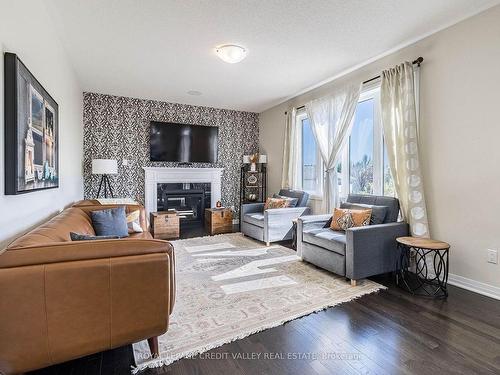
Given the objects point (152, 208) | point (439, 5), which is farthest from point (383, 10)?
point (152, 208)

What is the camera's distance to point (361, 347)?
179 cm

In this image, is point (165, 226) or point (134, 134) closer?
point (165, 226)

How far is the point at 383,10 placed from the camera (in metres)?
2.49

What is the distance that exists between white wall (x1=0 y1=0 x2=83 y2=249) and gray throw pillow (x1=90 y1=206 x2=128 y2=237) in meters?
0.39

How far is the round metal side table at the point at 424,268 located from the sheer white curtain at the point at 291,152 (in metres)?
2.58

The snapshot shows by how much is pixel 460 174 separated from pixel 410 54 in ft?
4.91

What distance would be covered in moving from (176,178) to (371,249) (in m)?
4.06

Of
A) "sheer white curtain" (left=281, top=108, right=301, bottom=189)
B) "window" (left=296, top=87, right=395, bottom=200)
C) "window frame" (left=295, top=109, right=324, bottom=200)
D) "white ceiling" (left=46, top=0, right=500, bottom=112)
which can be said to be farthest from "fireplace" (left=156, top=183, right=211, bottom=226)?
"window" (left=296, top=87, right=395, bottom=200)

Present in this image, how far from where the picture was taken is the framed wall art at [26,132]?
159 centimetres

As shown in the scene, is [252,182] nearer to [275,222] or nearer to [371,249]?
[275,222]

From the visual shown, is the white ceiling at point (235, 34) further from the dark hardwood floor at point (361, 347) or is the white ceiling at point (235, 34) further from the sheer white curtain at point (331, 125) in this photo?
the dark hardwood floor at point (361, 347)

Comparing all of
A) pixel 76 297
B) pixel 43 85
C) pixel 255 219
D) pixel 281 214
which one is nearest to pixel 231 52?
pixel 43 85

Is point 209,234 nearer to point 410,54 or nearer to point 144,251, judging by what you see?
point 144,251

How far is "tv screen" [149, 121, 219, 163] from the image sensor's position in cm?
545
